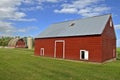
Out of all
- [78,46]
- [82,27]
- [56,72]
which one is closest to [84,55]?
[78,46]

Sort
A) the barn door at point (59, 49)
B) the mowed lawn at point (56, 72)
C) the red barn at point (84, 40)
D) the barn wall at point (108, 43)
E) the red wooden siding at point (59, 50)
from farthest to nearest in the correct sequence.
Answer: the red wooden siding at point (59, 50), the barn door at point (59, 49), the barn wall at point (108, 43), the red barn at point (84, 40), the mowed lawn at point (56, 72)

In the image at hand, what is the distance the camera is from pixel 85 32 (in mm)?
29422

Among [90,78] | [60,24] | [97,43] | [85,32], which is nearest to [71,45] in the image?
[85,32]

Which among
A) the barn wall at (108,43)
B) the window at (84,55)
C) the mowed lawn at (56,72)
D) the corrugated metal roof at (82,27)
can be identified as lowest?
the mowed lawn at (56,72)

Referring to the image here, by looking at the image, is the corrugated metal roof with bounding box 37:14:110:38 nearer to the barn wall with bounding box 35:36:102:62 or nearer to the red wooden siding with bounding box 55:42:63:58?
the barn wall with bounding box 35:36:102:62

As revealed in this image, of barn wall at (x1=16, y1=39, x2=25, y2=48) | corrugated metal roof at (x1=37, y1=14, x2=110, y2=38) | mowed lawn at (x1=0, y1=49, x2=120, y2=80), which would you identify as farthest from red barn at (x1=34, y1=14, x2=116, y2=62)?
barn wall at (x1=16, y1=39, x2=25, y2=48)

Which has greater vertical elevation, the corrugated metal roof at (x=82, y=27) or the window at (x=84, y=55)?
the corrugated metal roof at (x=82, y=27)

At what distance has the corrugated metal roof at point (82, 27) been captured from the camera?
2855 cm

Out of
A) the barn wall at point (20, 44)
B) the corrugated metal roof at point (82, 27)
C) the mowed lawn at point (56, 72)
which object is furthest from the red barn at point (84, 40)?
the barn wall at point (20, 44)

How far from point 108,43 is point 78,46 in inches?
193

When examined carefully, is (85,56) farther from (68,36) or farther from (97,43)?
(68,36)

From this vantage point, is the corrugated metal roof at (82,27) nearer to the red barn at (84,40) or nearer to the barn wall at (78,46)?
the red barn at (84,40)

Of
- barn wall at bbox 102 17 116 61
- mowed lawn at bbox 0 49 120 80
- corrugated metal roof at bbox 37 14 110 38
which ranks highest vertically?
corrugated metal roof at bbox 37 14 110 38

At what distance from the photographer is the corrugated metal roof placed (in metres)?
28.5
